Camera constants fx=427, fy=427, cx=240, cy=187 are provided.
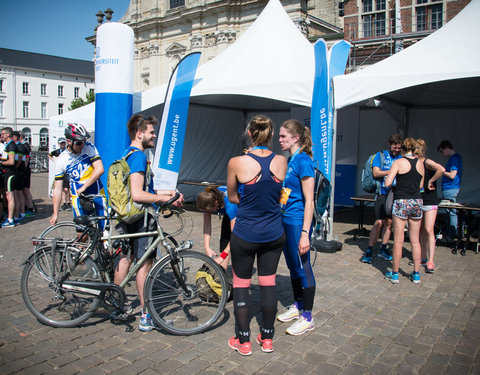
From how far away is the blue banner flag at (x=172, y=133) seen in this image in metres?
7.80

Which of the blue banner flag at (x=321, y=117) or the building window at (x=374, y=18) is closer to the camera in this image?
the blue banner flag at (x=321, y=117)

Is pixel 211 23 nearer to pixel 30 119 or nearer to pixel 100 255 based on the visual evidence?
pixel 100 255

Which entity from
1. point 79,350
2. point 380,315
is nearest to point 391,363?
point 380,315

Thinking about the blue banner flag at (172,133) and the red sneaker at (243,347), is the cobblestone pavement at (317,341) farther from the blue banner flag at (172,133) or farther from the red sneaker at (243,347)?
the blue banner flag at (172,133)

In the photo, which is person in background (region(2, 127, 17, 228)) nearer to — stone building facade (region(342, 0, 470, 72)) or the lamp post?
the lamp post

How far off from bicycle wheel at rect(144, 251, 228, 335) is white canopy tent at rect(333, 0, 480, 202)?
176 inches

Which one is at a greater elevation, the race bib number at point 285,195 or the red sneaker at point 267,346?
the race bib number at point 285,195

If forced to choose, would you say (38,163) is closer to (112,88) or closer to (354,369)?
(112,88)

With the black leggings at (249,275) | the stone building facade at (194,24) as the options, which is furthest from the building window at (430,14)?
the black leggings at (249,275)

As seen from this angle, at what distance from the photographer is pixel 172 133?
7840mm

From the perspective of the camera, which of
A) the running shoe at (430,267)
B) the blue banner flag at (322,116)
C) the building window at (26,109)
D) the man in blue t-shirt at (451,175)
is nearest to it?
the running shoe at (430,267)

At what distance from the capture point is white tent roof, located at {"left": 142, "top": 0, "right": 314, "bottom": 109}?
793 cm

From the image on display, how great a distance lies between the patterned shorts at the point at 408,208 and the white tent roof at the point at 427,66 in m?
2.43

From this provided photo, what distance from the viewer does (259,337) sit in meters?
3.49
